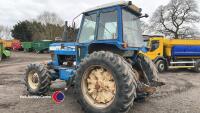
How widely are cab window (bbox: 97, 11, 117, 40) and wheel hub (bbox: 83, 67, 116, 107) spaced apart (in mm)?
1001

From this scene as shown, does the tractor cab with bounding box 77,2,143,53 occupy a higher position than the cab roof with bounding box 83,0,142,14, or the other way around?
the cab roof with bounding box 83,0,142,14

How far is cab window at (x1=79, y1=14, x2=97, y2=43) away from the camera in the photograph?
23.3 feet

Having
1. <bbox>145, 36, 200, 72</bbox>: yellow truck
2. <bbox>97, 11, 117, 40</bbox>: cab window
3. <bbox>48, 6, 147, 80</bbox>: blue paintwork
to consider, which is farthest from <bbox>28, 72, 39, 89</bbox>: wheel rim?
<bbox>145, 36, 200, 72</bbox>: yellow truck

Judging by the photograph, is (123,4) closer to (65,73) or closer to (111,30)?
(111,30)

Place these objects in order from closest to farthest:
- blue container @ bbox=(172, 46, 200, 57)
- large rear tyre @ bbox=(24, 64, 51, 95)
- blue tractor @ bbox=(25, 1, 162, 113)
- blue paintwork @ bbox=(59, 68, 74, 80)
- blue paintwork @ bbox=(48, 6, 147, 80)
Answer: blue tractor @ bbox=(25, 1, 162, 113) → blue paintwork @ bbox=(48, 6, 147, 80) → blue paintwork @ bbox=(59, 68, 74, 80) → large rear tyre @ bbox=(24, 64, 51, 95) → blue container @ bbox=(172, 46, 200, 57)

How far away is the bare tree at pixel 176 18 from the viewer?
4603 cm

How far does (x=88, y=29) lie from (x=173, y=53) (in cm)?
1152

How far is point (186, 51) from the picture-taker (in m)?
18.0

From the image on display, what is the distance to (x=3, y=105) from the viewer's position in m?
6.89

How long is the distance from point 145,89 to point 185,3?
43727 millimetres

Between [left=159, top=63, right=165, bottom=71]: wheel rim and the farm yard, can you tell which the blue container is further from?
the farm yard

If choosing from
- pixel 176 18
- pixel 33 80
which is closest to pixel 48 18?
pixel 176 18

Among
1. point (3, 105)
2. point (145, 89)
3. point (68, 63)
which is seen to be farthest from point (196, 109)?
point (3, 105)

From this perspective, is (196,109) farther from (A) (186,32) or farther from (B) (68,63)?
(A) (186,32)
